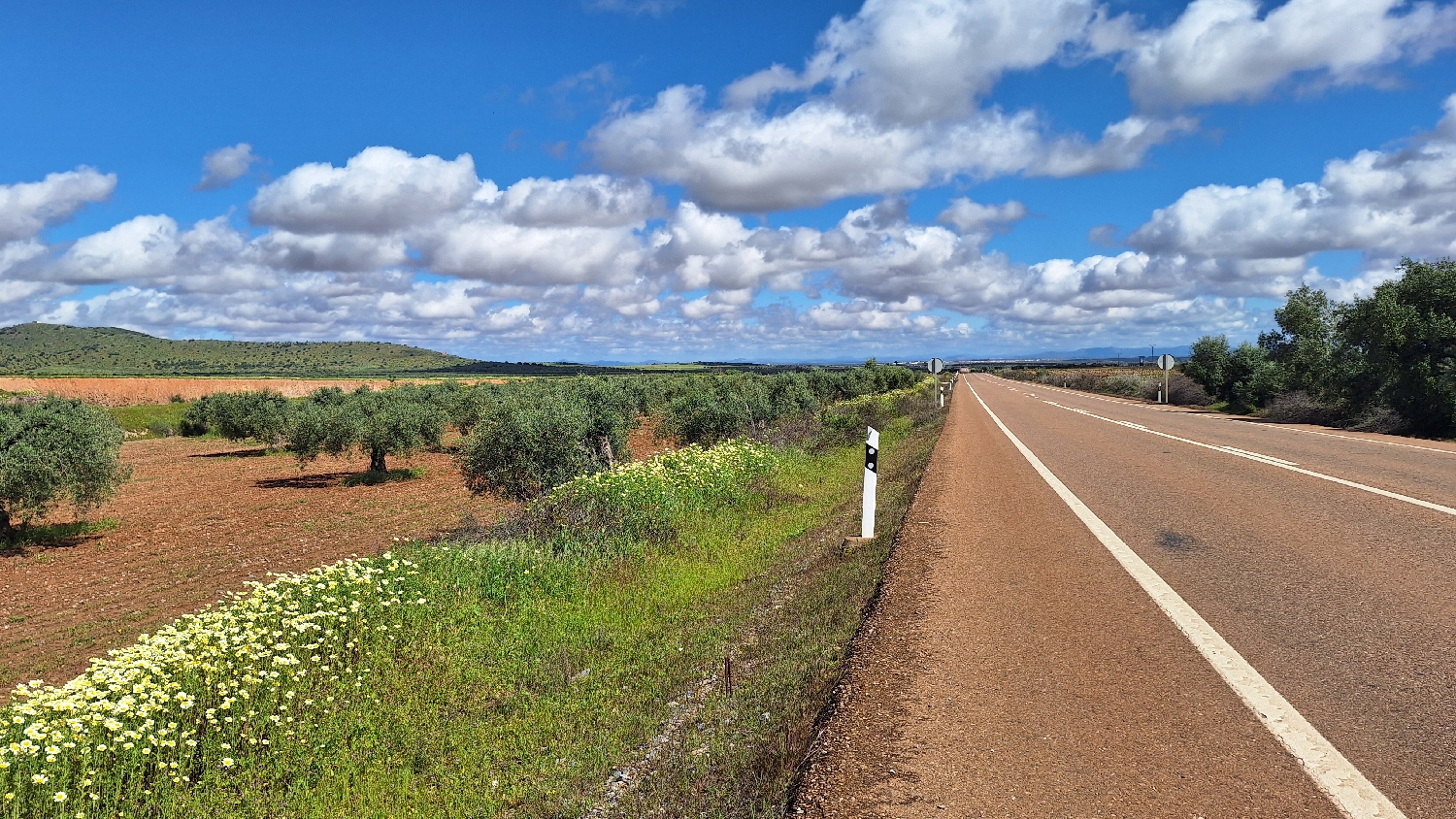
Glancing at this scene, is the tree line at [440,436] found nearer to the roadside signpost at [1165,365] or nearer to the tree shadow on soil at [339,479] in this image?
the tree shadow on soil at [339,479]

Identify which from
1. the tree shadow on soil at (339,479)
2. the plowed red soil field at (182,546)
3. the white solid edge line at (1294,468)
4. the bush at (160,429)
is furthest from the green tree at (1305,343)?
the bush at (160,429)

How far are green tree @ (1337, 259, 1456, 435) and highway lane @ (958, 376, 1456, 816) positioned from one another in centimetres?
788

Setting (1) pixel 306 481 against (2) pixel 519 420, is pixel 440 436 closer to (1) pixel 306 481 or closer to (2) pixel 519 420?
(1) pixel 306 481

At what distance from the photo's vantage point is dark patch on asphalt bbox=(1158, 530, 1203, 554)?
7.12 m

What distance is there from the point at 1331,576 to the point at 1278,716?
305 cm

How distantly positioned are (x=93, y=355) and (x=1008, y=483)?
216149 millimetres

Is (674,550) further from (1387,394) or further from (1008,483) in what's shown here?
(1387,394)

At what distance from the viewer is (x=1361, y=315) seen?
23375mm

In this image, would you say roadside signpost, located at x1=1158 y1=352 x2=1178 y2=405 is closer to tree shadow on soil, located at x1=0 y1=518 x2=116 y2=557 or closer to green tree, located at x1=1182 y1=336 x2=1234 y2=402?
green tree, located at x1=1182 y1=336 x2=1234 y2=402

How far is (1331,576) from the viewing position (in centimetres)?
598

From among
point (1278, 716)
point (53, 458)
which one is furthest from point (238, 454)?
point (1278, 716)

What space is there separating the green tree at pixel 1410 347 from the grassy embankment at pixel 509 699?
18.3 m

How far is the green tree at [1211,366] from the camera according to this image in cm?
3831

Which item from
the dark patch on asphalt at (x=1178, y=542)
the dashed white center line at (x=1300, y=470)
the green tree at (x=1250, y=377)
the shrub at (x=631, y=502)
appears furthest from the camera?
the green tree at (x=1250, y=377)
